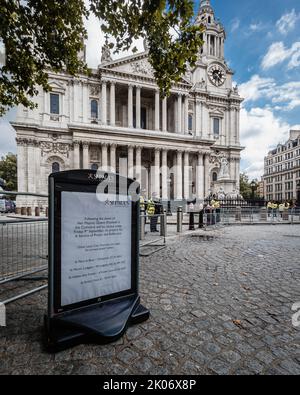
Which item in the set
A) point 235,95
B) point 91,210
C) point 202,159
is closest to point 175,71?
point 91,210

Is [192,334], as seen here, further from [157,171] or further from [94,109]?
[94,109]

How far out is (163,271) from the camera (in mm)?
4590

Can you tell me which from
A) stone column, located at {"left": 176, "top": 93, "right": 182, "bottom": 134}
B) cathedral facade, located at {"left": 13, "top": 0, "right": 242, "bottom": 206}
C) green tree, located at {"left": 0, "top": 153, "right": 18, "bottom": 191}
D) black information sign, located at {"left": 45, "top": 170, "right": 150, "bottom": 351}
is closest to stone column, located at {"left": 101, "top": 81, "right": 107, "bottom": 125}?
cathedral facade, located at {"left": 13, "top": 0, "right": 242, "bottom": 206}

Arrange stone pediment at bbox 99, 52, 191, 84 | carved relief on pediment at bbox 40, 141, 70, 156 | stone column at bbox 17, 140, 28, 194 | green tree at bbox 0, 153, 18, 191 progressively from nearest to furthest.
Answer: stone column at bbox 17, 140, 28, 194
carved relief on pediment at bbox 40, 141, 70, 156
stone pediment at bbox 99, 52, 191, 84
green tree at bbox 0, 153, 18, 191

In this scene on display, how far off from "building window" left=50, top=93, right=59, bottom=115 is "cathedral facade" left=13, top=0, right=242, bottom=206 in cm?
13

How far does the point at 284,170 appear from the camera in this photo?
7231 centimetres

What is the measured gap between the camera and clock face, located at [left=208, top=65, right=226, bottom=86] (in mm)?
40062

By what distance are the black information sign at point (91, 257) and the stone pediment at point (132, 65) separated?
34.7 meters

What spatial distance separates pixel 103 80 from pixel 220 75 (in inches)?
920

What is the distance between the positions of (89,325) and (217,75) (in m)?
47.5

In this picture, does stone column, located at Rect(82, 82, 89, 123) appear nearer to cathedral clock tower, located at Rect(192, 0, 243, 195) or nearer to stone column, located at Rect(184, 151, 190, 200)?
stone column, located at Rect(184, 151, 190, 200)

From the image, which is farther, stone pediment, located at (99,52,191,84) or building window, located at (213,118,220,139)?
building window, located at (213,118,220,139)

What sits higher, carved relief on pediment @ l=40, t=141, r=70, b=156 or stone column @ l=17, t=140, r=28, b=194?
carved relief on pediment @ l=40, t=141, r=70, b=156

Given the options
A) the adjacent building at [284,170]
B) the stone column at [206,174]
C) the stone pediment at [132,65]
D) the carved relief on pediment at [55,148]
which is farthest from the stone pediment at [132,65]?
the adjacent building at [284,170]
